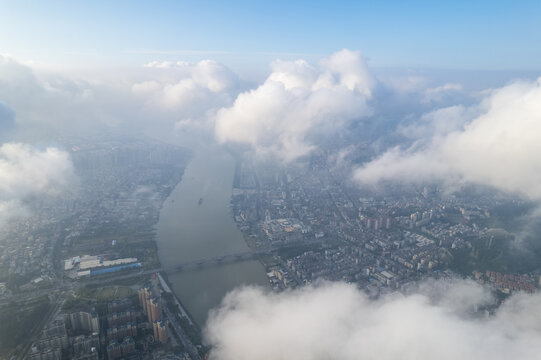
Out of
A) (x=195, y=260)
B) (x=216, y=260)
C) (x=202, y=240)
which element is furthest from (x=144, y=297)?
(x=202, y=240)

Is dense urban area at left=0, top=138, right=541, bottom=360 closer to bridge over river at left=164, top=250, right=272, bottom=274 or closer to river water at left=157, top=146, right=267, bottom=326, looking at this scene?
bridge over river at left=164, top=250, right=272, bottom=274

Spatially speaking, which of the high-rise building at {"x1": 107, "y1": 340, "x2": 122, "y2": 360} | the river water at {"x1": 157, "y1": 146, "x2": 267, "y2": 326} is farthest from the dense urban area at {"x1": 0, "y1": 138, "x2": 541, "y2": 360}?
the river water at {"x1": 157, "y1": 146, "x2": 267, "y2": 326}

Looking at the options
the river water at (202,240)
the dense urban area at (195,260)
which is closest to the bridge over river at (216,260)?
the dense urban area at (195,260)

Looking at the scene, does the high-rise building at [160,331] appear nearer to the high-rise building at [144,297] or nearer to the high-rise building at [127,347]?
the high-rise building at [127,347]

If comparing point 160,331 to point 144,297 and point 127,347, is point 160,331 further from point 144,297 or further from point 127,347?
point 144,297

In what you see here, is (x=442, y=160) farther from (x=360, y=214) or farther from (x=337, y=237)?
(x=337, y=237)
